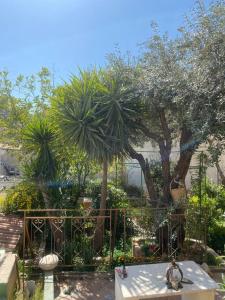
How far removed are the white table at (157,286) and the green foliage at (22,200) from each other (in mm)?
4831

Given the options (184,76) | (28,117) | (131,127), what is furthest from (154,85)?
(28,117)

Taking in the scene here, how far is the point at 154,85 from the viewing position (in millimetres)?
6840

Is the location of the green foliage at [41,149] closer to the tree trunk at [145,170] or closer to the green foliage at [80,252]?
the green foliage at [80,252]

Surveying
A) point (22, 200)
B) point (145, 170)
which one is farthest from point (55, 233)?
point (145, 170)

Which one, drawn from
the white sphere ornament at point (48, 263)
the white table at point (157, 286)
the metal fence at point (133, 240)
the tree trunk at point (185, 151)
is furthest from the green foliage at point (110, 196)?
the white table at point (157, 286)

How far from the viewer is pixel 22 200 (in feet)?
30.2

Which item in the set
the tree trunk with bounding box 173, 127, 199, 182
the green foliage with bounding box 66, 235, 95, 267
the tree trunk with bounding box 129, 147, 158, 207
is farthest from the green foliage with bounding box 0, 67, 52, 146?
the tree trunk with bounding box 173, 127, 199, 182

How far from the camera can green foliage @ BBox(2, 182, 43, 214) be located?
9.16 m

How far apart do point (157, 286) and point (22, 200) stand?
5674 mm

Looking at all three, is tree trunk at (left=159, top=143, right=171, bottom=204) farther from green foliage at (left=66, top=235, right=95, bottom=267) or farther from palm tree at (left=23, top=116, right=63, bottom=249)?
palm tree at (left=23, top=116, right=63, bottom=249)

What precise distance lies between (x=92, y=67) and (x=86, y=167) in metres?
3.76

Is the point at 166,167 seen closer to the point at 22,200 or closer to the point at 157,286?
the point at 157,286

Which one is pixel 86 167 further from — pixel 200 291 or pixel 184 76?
pixel 200 291

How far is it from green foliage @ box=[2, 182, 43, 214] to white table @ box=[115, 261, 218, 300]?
4.83 m
